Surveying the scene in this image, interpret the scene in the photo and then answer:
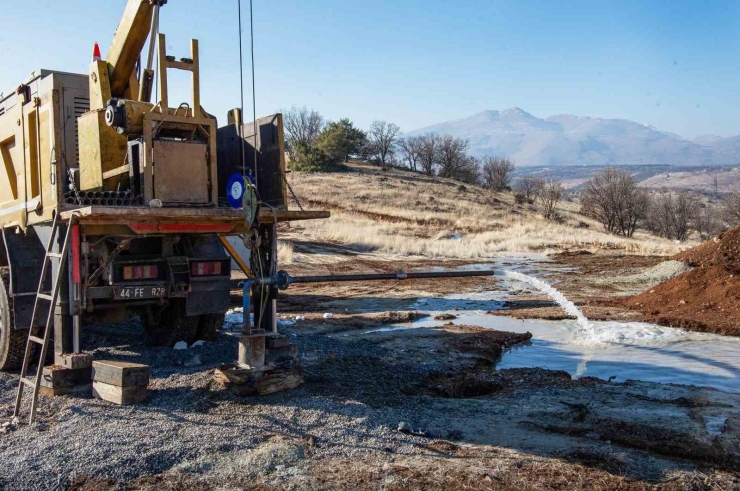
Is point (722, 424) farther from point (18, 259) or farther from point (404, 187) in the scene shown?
point (404, 187)

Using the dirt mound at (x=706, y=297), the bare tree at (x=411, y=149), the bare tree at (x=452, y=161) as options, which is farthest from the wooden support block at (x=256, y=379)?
the bare tree at (x=411, y=149)

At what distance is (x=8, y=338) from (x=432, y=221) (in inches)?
1404

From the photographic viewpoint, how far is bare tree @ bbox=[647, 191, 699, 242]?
167ft

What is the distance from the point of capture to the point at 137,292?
7723mm

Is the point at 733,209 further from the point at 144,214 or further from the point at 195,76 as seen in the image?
the point at 144,214

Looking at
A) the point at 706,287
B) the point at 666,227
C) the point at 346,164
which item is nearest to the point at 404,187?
the point at 346,164

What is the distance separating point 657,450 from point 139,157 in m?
5.39

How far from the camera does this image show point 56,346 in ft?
24.0

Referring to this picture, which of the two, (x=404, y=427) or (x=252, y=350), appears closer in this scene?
(x=404, y=427)

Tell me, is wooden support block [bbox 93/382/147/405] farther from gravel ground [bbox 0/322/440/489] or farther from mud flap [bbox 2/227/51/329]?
mud flap [bbox 2/227/51/329]

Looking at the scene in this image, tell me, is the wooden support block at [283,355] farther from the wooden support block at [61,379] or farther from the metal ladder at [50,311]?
the metal ladder at [50,311]

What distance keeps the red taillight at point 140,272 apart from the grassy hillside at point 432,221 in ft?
70.6

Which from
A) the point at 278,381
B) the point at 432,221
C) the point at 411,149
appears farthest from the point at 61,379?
the point at 411,149

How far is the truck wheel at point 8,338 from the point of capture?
8102mm
